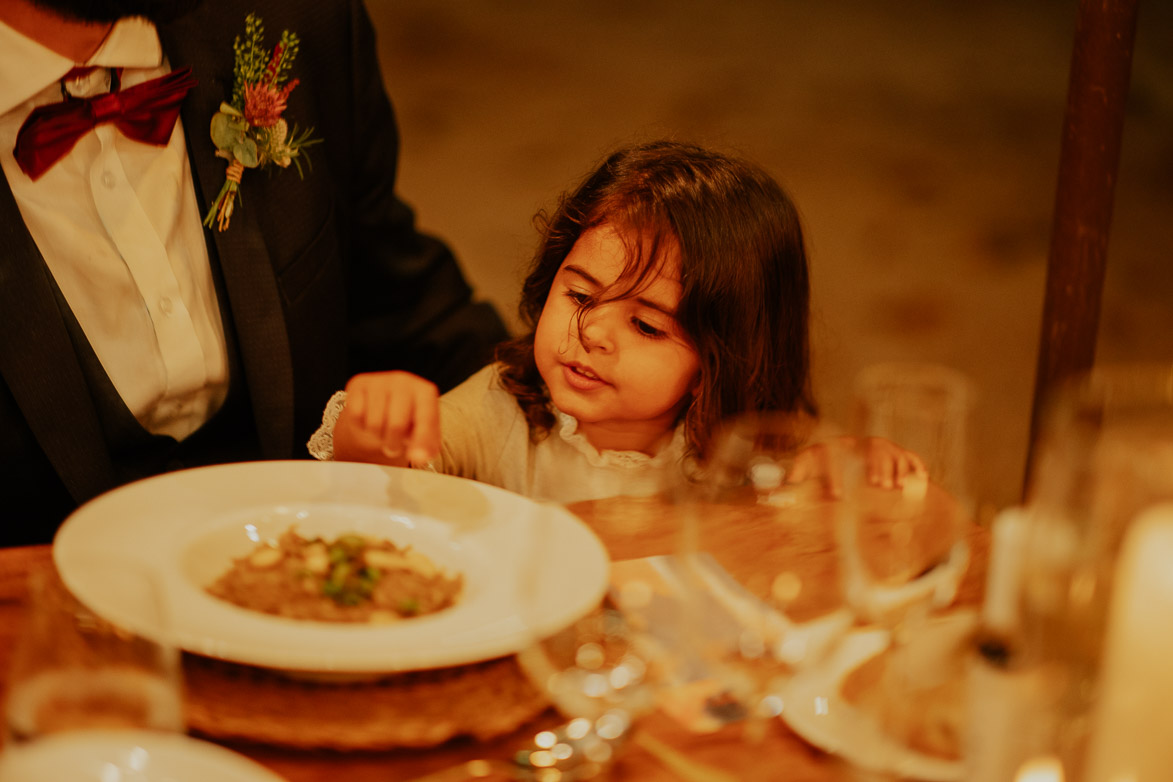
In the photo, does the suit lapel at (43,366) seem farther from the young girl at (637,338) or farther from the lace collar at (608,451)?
the lace collar at (608,451)

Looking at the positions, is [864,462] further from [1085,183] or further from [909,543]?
[1085,183]

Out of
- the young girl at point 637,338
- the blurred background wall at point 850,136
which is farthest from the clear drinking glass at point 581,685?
the blurred background wall at point 850,136

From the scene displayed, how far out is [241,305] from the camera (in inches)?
71.9

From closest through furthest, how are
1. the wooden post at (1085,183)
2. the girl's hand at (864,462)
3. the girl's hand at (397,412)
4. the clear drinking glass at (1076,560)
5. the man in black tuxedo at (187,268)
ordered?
the clear drinking glass at (1076,560), the girl's hand at (864,462), the girl's hand at (397,412), the wooden post at (1085,183), the man in black tuxedo at (187,268)

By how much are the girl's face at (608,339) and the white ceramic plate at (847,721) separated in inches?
28.5

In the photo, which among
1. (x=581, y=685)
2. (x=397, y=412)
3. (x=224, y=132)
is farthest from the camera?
(x=224, y=132)

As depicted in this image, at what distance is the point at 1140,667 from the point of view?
2.35ft

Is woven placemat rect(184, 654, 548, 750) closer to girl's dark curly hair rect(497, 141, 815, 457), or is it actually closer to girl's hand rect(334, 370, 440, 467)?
girl's hand rect(334, 370, 440, 467)

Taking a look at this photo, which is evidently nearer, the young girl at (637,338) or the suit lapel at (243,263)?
the young girl at (637,338)

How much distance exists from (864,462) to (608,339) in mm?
706

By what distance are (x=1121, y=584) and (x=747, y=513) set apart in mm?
299

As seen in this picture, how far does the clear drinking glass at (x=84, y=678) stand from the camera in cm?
65

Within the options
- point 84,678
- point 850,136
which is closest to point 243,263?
point 84,678

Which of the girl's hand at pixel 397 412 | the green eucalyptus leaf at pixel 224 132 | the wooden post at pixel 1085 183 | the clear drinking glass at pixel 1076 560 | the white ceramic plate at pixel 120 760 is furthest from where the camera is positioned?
the green eucalyptus leaf at pixel 224 132
